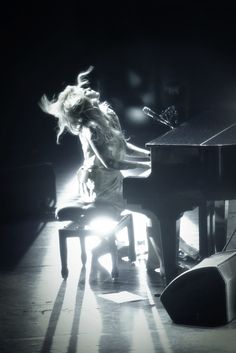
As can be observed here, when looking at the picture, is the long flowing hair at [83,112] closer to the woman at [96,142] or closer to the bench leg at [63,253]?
the woman at [96,142]

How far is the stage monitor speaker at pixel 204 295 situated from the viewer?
14.6 feet

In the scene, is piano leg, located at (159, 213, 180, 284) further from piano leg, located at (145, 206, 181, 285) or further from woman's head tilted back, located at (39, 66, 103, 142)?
woman's head tilted back, located at (39, 66, 103, 142)

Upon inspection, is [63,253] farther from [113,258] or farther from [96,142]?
[96,142]

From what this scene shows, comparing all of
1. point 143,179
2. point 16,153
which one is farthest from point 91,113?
point 16,153

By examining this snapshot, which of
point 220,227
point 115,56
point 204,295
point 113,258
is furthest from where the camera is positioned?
point 115,56

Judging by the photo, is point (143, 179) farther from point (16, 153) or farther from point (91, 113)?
point (16, 153)

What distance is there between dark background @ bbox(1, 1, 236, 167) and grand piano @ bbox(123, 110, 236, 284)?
7.21 metres

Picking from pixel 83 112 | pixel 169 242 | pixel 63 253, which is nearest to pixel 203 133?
pixel 169 242

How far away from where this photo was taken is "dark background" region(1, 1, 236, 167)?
12.5 meters

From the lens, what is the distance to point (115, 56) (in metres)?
13.1

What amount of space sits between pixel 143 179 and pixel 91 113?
1120 millimetres

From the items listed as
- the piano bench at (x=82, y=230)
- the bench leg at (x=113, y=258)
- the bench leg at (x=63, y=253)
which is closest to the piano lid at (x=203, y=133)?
the piano bench at (x=82, y=230)

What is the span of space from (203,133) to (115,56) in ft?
26.9

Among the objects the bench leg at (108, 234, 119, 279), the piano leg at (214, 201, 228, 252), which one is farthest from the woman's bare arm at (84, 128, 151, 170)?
the piano leg at (214, 201, 228, 252)
